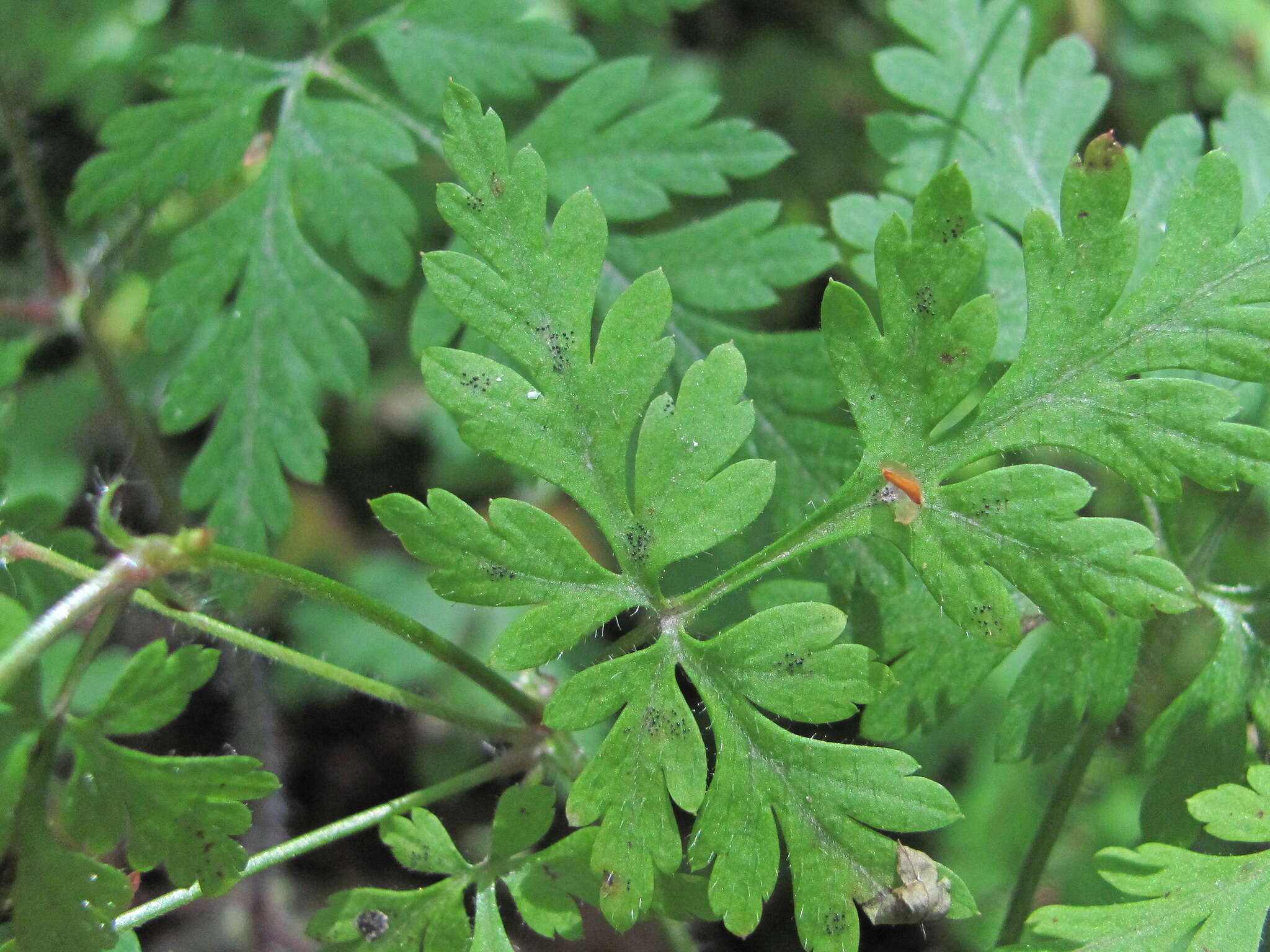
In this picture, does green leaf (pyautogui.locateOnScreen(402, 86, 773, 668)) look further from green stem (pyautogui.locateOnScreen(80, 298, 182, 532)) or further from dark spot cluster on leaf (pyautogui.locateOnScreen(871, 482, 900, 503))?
green stem (pyautogui.locateOnScreen(80, 298, 182, 532))

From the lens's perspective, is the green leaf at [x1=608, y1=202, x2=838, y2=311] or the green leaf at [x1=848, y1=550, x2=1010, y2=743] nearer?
the green leaf at [x1=848, y1=550, x2=1010, y2=743]

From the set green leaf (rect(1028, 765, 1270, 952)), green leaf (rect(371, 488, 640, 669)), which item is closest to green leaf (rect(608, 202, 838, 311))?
green leaf (rect(371, 488, 640, 669))

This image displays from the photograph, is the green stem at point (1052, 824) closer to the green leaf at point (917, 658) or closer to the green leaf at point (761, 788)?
the green leaf at point (917, 658)

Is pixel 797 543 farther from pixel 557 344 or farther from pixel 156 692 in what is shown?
pixel 156 692

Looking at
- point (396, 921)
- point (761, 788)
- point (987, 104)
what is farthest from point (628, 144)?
point (396, 921)

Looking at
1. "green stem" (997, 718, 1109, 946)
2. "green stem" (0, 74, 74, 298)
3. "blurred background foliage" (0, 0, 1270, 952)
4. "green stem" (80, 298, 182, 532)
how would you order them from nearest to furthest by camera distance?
"green stem" (997, 718, 1109, 946) → "green stem" (0, 74, 74, 298) → "green stem" (80, 298, 182, 532) → "blurred background foliage" (0, 0, 1270, 952)

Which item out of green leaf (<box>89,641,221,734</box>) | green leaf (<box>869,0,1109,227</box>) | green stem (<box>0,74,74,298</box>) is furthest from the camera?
green stem (<box>0,74,74,298</box>)
